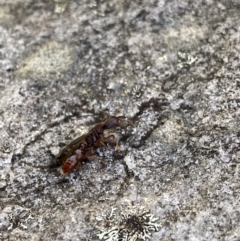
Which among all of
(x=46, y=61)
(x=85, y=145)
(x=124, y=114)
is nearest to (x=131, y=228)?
(x=85, y=145)

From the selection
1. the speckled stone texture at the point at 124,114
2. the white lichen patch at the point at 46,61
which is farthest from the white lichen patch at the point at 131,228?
the white lichen patch at the point at 46,61

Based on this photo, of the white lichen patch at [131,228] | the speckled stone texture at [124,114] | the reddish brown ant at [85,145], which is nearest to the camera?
the white lichen patch at [131,228]

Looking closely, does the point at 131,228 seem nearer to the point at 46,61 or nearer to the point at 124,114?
the point at 124,114

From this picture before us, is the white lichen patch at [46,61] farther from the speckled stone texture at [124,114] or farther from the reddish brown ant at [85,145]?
the reddish brown ant at [85,145]

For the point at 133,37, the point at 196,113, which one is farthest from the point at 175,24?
the point at 196,113

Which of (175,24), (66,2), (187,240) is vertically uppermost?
(66,2)

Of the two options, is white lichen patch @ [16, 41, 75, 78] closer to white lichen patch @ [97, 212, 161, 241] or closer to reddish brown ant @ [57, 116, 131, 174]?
reddish brown ant @ [57, 116, 131, 174]

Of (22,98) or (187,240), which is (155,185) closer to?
(187,240)
